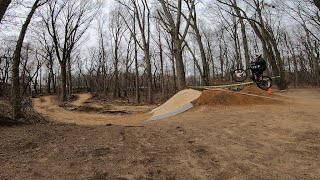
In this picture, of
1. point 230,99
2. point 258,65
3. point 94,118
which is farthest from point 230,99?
point 94,118

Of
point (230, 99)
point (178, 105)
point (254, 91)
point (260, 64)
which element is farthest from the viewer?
point (254, 91)

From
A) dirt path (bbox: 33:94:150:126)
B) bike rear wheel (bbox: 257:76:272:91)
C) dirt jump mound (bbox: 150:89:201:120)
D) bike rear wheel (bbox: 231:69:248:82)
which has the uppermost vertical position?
bike rear wheel (bbox: 231:69:248:82)

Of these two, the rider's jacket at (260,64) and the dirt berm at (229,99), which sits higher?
the rider's jacket at (260,64)

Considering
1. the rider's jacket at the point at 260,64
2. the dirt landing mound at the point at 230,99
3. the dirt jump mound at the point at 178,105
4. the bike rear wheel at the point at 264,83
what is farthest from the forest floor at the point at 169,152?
the bike rear wheel at the point at 264,83

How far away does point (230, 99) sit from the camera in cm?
1150

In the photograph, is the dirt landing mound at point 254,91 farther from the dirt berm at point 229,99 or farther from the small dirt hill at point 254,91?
the dirt berm at point 229,99

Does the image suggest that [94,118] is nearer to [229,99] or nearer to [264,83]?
[229,99]

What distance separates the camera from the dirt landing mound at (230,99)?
37.0ft

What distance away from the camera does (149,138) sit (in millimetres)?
6066

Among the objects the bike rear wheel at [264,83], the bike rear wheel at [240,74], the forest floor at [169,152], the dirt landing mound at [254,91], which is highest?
the bike rear wheel at [240,74]

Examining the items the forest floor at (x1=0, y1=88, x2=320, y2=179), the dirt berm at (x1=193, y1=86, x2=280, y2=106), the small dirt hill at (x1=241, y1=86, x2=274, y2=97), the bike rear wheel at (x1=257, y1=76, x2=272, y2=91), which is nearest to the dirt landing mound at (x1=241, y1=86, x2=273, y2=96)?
the small dirt hill at (x1=241, y1=86, x2=274, y2=97)

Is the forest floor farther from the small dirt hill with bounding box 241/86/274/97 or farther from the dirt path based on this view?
the small dirt hill with bounding box 241/86/274/97

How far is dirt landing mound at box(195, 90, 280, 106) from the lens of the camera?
37.0 feet

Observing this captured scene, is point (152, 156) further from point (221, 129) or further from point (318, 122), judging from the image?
point (318, 122)
